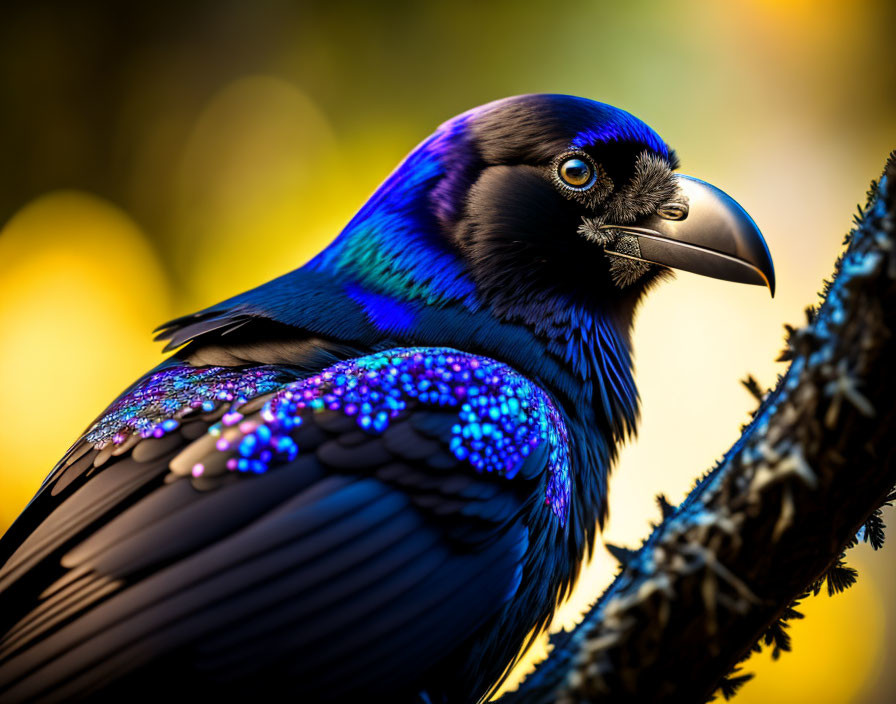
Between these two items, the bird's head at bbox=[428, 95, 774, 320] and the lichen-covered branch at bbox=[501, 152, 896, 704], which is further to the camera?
the bird's head at bbox=[428, 95, 774, 320]

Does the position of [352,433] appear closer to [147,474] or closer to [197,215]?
[147,474]

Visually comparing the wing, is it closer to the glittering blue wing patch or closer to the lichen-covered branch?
the glittering blue wing patch

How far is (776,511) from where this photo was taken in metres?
1.52

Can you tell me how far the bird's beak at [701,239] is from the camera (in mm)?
2889

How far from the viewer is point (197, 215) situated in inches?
271

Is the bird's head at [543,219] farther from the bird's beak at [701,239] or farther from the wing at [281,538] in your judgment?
the wing at [281,538]

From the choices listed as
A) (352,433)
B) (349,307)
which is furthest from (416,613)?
(349,307)

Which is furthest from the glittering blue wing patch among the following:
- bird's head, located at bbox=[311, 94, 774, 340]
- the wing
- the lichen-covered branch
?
the lichen-covered branch

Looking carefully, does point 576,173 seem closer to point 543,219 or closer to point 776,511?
point 543,219

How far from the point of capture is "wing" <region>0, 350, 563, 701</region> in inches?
78.8

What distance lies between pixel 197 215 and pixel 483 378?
5.09 m

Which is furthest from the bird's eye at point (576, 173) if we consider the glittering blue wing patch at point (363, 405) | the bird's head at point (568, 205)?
the glittering blue wing patch at point (363, 405)

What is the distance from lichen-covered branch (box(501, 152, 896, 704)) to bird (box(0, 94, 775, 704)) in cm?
68

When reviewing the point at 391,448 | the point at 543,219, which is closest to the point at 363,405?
the point at 391,448
